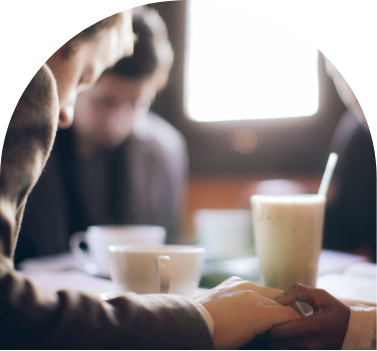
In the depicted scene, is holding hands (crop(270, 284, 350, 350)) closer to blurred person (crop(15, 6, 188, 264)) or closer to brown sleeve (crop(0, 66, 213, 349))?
brown sleeve (crop(0, 66, 213, 349))

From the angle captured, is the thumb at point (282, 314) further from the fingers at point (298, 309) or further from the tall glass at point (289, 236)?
the tall glass at point (289, 236)

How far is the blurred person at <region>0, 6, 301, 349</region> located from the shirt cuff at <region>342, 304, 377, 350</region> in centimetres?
6

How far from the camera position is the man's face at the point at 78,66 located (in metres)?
0.58

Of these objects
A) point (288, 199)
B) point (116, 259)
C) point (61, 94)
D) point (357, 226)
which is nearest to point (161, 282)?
point (116, 259)

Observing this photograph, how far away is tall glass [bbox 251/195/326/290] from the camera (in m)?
0.55

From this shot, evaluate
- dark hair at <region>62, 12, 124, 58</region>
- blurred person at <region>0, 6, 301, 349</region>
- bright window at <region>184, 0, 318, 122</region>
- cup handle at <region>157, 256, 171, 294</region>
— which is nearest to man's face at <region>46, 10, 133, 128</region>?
dark hair at <region>62, 12, 124, 58</region>

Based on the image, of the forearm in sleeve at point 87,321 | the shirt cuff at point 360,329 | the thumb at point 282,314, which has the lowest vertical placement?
the shirt cuff at point 360,329

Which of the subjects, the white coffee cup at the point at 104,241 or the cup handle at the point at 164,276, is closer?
the cup handle at the point at 164,276

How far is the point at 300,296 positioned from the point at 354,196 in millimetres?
1146

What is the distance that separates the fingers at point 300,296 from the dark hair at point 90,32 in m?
0.51

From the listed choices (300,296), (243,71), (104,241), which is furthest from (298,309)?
(243,71)

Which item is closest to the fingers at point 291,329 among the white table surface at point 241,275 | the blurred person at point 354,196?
the white table surface at point 241,275

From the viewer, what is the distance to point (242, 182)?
81.5 inches

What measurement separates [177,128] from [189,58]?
433 mm
